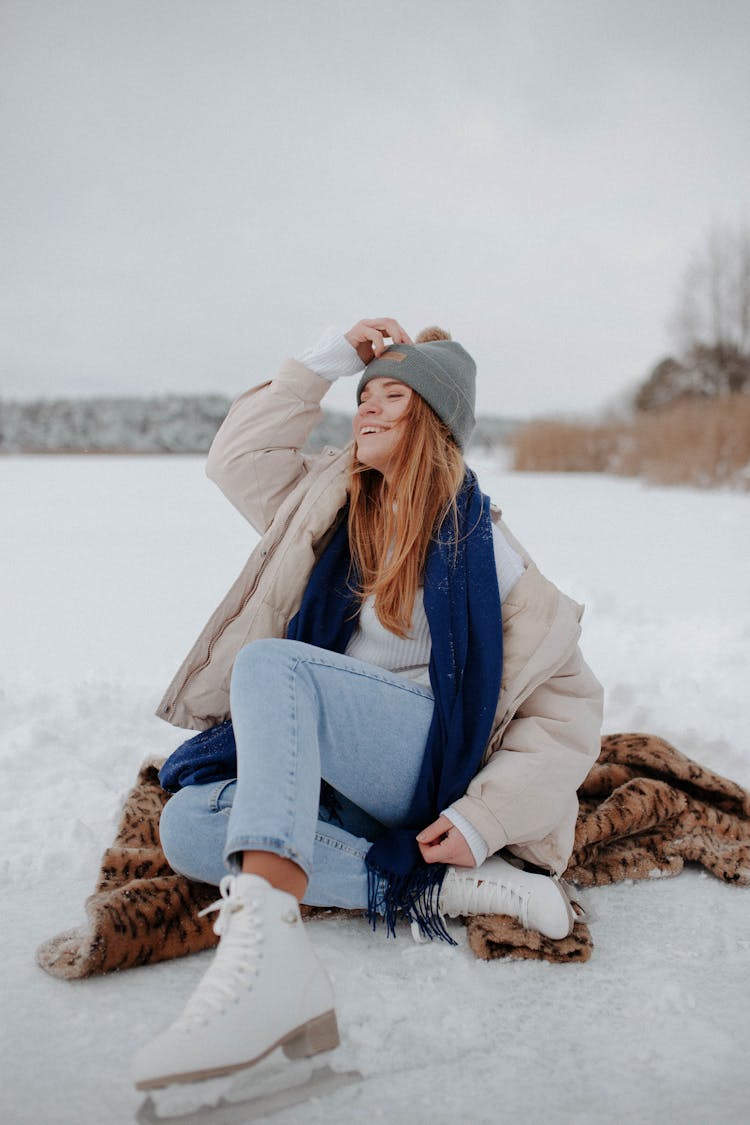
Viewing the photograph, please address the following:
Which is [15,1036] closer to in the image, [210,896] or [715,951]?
[210,896]

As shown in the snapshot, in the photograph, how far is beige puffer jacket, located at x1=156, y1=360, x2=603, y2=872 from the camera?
1.63m

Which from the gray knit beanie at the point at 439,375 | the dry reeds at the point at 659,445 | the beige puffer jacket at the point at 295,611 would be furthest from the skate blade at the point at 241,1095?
the dry reeds at the point at 659,445

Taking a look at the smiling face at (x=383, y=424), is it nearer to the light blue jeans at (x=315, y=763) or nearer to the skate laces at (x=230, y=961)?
the light blue jeans at (x=315, y=763)

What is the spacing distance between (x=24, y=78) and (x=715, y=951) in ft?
21.0

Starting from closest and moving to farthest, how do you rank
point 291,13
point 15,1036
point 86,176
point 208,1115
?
point 208,1115 < point 15,1036 < point 291,13 < point 86,176

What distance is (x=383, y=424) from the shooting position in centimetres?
186

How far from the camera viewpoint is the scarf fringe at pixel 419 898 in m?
1.60

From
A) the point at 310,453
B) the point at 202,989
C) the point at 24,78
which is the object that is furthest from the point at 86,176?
the point at 202,989

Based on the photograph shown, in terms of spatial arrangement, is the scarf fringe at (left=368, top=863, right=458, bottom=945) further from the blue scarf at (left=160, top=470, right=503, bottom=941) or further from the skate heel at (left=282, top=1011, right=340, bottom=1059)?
the skate heel at (left=282, top=1011, right=340, bottom=1059)

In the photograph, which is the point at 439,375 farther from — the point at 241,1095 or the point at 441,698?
the point at 241,1095

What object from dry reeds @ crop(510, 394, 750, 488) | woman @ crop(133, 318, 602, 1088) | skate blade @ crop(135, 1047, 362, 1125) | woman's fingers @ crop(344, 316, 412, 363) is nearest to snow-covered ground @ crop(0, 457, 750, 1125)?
skate blade @ crop(135, 1047, 362, 1125)

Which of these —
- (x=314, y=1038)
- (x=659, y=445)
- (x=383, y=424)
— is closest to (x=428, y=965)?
(x=314, y=1038)

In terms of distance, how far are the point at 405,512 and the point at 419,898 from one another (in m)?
0.78

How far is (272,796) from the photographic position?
1310 mm
